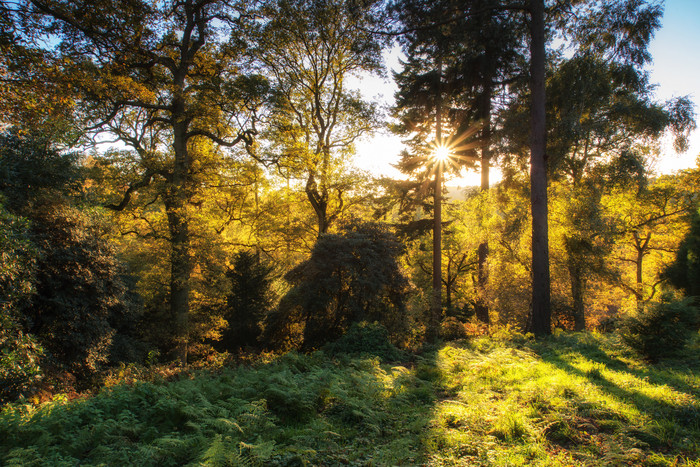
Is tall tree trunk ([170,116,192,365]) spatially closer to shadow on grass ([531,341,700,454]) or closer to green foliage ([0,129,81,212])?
green foliage ([0,129,81,212])

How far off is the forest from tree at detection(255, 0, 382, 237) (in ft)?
0.50

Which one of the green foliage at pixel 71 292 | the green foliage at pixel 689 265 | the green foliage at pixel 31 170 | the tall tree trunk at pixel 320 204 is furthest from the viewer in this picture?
the green foliage at pixel 689 265

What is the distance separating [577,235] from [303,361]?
13961 millimetres

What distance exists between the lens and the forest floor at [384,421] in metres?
3.64

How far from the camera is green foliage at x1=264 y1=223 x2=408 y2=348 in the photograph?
465 inches

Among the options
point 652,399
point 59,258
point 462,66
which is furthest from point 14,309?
point 462,66

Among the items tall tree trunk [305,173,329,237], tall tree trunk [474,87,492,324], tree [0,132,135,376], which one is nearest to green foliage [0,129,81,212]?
tree [0,132,135,376]

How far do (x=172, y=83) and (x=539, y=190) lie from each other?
15.4 metres

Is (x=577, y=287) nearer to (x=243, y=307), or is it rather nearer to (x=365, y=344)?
(x=365, y=344)

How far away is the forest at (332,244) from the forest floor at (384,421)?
0.04 metres

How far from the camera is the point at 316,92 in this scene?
64.4ft

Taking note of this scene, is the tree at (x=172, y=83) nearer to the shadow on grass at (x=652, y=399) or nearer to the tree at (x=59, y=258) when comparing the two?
the tree at (x=59, y=258)

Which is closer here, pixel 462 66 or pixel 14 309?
pixel 14 309

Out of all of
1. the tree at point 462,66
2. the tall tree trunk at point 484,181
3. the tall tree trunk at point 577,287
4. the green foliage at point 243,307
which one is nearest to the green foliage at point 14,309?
the green foliage at point 243,307
